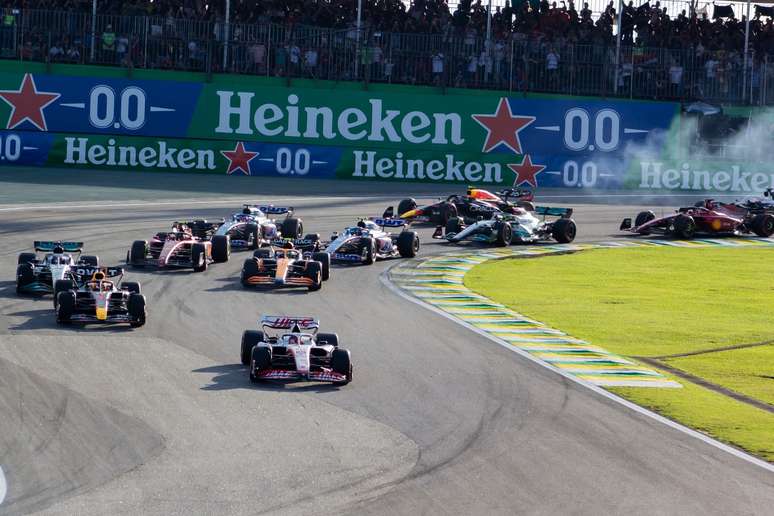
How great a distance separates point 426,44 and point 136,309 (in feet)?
103

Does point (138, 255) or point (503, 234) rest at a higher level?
point (503, 234)

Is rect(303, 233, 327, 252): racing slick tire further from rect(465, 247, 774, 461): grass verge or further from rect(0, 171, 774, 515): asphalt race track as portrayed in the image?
rect(0, 171, 774, 515): asphalt race track

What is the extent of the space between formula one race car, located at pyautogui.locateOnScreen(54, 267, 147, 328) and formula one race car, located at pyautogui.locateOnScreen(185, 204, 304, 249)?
8845mm

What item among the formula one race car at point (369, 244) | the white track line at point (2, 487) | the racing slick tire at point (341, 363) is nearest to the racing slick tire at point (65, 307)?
the racing slick tire at point (341, 363)

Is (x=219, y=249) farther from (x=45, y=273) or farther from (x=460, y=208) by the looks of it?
(x=460, y=208)

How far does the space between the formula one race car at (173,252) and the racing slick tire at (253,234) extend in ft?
7.71

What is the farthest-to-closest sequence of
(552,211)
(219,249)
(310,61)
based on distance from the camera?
1. (310,61)
2. (552,211)
3. (219,249)

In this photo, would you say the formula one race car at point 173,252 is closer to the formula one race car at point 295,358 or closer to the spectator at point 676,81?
the formula one race car at point 295,358

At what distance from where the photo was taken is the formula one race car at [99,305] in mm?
19516

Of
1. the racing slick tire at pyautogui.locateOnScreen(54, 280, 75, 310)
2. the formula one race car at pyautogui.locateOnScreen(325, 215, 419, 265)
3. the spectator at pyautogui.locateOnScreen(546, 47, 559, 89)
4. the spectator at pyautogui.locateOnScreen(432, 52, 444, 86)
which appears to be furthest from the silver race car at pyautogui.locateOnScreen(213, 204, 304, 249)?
the spectator at pyautogui.locateOnScreen(546, 47, 559, 89)

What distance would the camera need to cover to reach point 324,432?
14.0 metres

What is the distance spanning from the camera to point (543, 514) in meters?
11.3

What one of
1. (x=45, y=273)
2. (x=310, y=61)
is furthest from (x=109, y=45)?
(x=45, y=273)

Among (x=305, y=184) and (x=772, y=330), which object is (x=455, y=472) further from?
(x=305, y=184)
